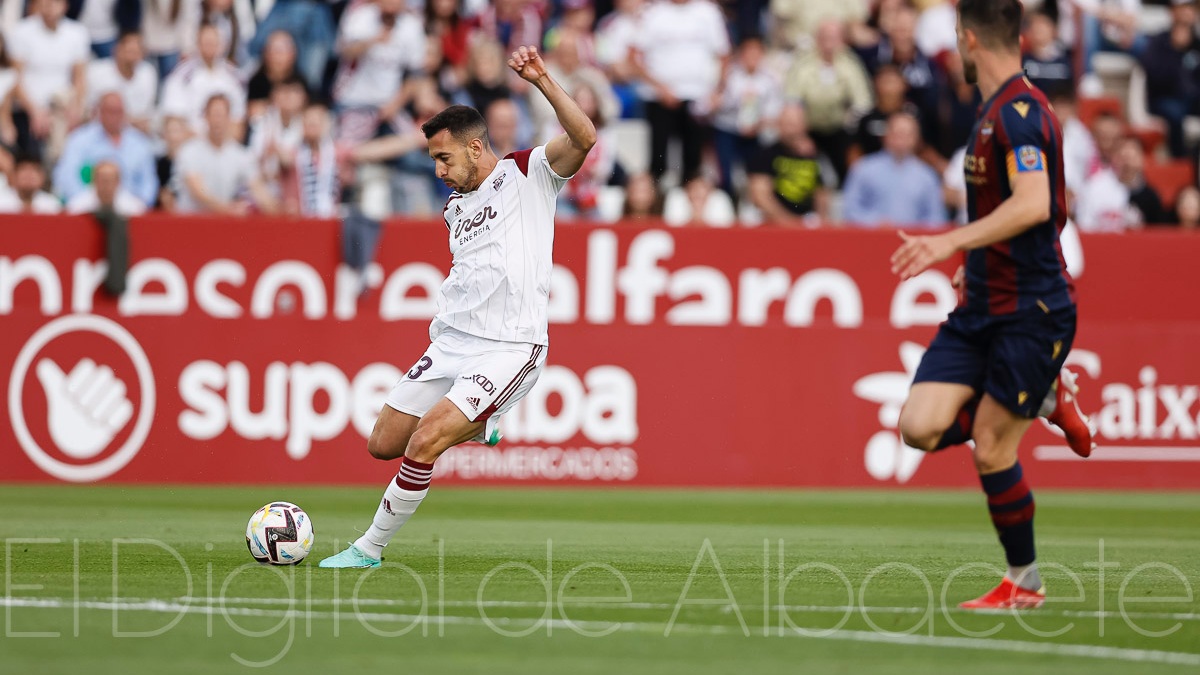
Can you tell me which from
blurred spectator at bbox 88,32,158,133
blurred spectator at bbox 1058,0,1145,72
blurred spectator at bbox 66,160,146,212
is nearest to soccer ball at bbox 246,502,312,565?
blurred spectator at bbox 66,160,146,212

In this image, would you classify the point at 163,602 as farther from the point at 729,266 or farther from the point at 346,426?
the point at 729,266

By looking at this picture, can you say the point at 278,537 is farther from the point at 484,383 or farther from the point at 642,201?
the point at 642,201

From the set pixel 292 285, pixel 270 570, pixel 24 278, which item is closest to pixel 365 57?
pixel 292 285

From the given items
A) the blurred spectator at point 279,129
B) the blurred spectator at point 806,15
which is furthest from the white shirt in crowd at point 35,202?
the blurred spectator at point 806,15

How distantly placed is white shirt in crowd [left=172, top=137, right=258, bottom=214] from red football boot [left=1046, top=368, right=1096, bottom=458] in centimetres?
1120

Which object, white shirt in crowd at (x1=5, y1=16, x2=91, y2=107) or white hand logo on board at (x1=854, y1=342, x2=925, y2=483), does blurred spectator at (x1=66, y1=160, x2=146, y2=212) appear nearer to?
white shirt in crowd at (x1=5, y1=16, x2=91, y2=107)

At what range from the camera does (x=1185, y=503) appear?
15.1 m

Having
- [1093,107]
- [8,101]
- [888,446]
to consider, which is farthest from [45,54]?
[1093,107]

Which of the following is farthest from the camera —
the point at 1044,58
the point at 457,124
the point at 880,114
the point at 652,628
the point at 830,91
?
the point at 1044,58

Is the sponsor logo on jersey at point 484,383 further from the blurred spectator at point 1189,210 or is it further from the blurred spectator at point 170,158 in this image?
the blurred spectator at point 1189,210

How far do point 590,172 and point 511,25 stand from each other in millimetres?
2362

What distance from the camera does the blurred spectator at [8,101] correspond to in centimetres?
1783

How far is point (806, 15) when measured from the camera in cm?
2023

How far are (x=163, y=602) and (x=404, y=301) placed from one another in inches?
369
